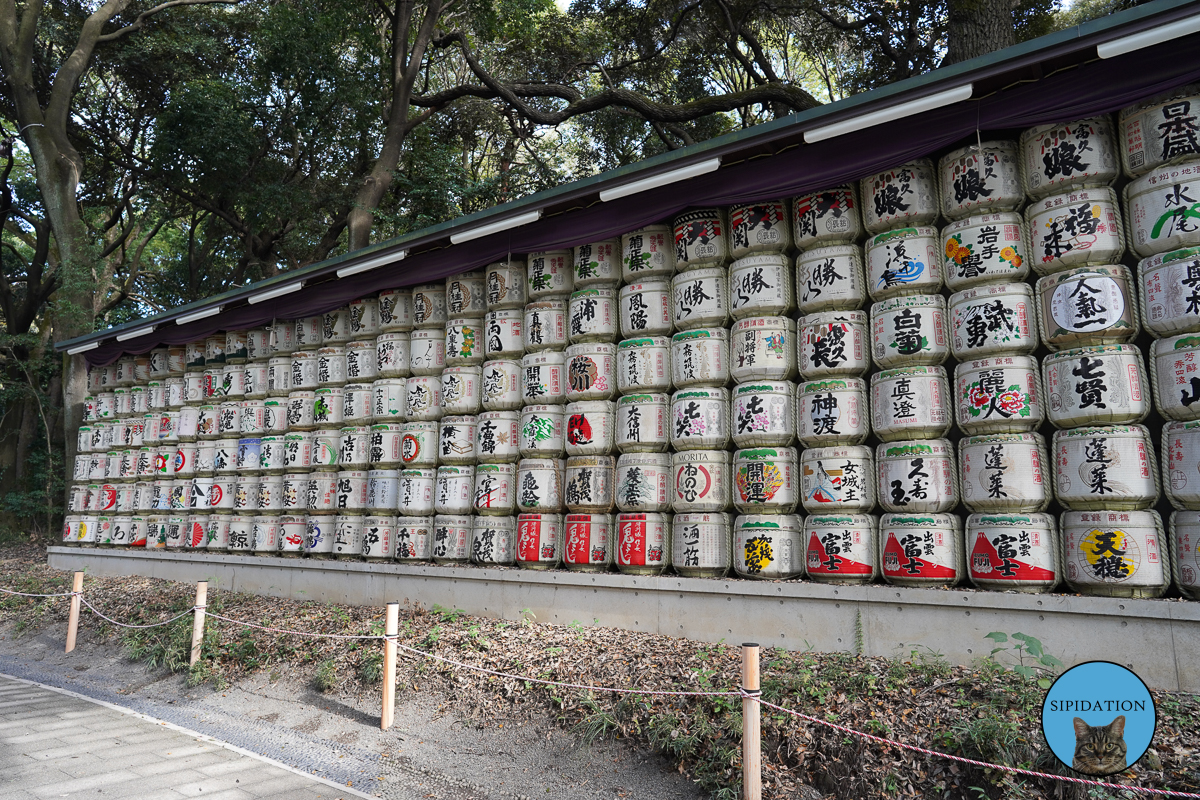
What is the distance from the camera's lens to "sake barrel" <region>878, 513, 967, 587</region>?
4898 millimetres

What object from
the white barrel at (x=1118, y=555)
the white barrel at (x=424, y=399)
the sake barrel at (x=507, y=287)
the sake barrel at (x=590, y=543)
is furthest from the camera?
the white barrel at (x=424, y=399)

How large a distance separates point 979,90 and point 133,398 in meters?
12.8

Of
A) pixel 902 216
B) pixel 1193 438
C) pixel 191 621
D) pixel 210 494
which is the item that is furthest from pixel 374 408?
pixel 1193 438

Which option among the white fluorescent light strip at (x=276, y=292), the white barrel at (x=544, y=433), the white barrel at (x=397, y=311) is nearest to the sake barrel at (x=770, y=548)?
the white barrel at (x=544, y=433)

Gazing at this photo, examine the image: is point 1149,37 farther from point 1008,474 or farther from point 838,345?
point 1008,474

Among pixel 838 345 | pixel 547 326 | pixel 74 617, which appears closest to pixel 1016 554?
pixel 838 345

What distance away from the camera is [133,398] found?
1203cm

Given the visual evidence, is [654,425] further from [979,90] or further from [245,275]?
[245,275]

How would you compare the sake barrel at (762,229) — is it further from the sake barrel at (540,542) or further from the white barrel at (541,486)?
the sake barrel at (540,542)

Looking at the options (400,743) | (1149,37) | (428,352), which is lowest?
(400,743)

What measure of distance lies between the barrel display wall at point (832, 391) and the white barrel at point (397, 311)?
28mm

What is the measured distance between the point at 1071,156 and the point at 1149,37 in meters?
0.77

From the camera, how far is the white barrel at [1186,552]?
4191 millimetres

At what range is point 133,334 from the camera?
11492mm
